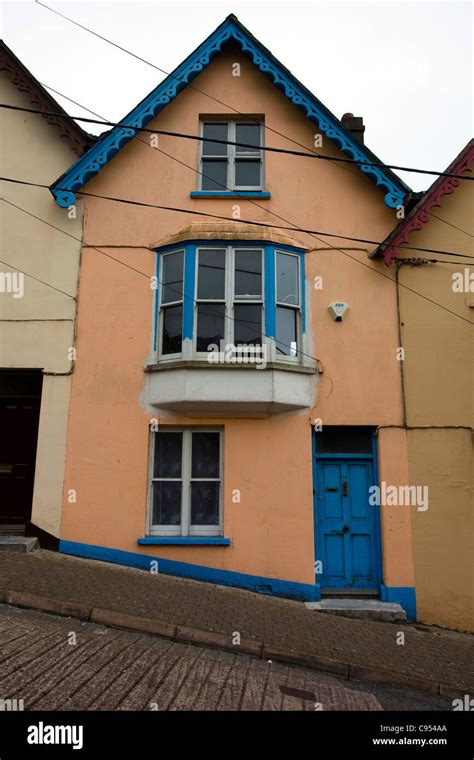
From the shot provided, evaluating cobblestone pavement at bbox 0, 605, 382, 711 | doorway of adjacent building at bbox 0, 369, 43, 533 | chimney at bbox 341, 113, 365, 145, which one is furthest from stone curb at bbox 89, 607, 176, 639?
chimney at bbox 341, 113, 365, 145

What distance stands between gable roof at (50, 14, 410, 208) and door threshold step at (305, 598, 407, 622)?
23.6ft

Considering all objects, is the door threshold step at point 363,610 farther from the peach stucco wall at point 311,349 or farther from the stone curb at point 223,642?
the stone curb at point 223,642

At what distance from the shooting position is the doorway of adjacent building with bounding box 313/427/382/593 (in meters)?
8.70

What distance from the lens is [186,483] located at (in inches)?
352

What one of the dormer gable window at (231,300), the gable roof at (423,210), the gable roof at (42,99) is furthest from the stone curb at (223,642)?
the gable roof at (42,99)

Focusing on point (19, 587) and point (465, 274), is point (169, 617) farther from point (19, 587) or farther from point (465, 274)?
point (465, 274)

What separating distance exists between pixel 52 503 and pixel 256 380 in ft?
13.8

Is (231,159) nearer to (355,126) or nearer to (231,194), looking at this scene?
(231,194)

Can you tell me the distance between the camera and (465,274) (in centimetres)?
946

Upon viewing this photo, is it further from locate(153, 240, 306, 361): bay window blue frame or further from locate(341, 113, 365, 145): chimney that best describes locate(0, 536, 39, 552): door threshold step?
locate(341, 113, 365, 145): chimney

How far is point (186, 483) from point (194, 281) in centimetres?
370

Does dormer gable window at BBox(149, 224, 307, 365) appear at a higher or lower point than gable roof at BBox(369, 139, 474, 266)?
lower

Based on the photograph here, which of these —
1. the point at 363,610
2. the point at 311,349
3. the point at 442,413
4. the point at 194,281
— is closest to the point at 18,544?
the point at 194,281
